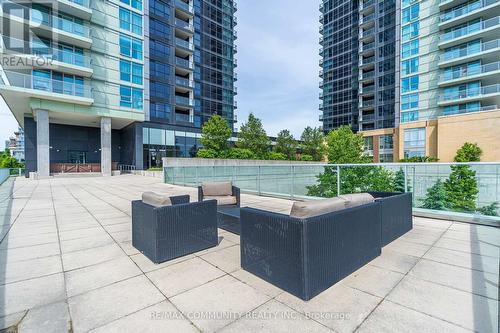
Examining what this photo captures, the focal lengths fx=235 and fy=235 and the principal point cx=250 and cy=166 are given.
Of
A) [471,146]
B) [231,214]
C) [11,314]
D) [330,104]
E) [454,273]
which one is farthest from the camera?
[330,104]

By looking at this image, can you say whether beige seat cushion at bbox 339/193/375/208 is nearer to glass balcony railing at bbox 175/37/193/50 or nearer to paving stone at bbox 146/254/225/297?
paving stone at bbox 146/254/225/297

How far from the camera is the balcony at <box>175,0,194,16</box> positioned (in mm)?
33300

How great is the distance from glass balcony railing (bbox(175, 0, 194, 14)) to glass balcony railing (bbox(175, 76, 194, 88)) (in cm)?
994

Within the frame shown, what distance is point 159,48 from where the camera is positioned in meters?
31.1

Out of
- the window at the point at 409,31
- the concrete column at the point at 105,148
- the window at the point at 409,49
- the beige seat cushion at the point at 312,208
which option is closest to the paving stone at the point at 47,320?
the beige seat cushion at the point at 312,208

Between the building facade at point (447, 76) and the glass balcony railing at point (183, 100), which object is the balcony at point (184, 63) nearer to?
the glass balcony railing at point (183, 100)

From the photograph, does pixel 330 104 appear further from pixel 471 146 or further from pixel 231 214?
pixel 231 214

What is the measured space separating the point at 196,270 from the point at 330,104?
53210mm

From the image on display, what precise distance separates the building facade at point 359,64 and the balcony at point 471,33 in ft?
24.3

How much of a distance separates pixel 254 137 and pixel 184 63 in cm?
1495

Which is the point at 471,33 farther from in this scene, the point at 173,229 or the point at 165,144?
the point at 173,229

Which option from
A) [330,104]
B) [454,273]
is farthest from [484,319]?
[330,104]

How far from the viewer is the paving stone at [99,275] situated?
2.66 m

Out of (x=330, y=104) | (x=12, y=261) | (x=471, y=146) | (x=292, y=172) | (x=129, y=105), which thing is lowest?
(x=12, y=261)
